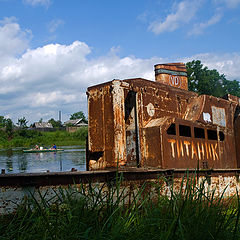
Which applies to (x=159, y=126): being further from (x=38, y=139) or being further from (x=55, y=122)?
(x=55, y=122)

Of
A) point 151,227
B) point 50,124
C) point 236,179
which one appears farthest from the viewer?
point 50,124

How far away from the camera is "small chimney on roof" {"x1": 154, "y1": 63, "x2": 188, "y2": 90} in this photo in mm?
6328

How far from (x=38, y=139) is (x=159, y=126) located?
5164 centimetres

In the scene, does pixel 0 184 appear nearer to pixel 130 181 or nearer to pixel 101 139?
pixel 130 181

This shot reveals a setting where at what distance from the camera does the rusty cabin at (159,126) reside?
4711 millimetres

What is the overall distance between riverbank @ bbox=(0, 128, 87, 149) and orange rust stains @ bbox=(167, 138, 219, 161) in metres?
45.7

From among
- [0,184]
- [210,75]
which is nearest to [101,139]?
[0,184]

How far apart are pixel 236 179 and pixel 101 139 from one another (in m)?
2.77

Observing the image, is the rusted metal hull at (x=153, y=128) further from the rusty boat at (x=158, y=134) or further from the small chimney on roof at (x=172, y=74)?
the small chimney on roof at (x=172, y=74)

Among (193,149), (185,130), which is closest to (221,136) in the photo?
(185,130)

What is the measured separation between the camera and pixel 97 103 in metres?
4.99

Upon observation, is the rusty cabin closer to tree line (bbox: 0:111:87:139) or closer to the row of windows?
the row of windows

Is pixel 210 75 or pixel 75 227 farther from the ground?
pixel 210 75

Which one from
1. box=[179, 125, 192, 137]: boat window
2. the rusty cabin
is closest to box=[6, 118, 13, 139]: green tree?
the rusty cabin
